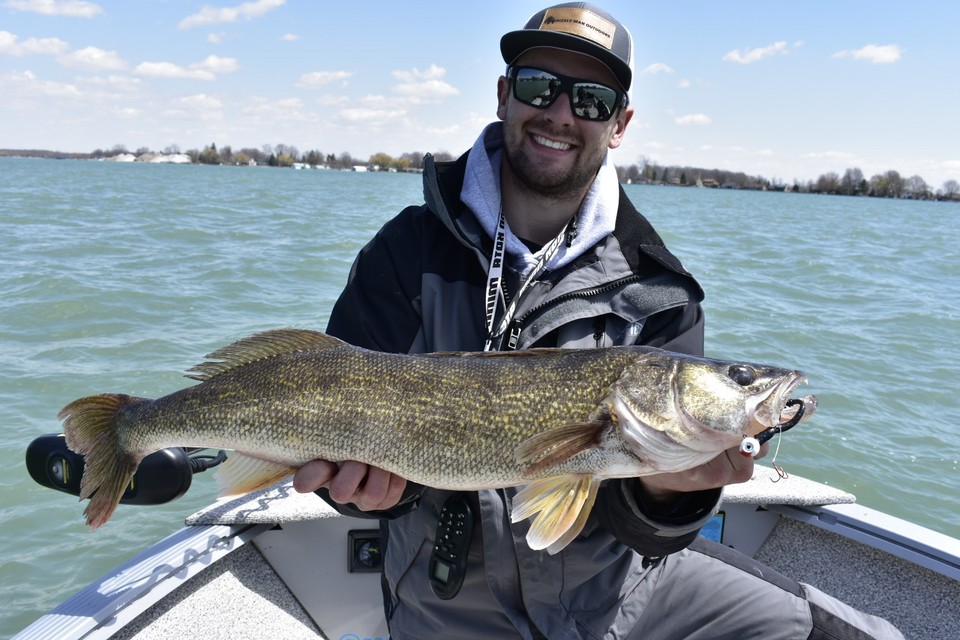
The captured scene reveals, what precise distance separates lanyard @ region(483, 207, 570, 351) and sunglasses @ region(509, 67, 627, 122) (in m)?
0.63

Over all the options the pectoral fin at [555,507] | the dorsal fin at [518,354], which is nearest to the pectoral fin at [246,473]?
the dorsal fin at [518,354]

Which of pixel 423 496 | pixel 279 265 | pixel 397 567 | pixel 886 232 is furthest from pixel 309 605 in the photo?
pixel 886 232

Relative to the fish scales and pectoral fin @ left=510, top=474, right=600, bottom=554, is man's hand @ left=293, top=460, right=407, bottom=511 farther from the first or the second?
pectoral fin @ left=510, top=474, right=600, bottom=554

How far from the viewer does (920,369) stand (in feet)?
43.1

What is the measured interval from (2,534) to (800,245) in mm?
29838

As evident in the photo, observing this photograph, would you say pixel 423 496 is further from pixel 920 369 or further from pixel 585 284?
pixel 920 369

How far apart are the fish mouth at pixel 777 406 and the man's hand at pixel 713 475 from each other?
14 centimetres

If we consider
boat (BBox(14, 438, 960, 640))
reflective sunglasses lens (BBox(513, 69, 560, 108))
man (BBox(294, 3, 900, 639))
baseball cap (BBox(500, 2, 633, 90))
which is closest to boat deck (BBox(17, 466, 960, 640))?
boat (BBox(14, 438, 960, 640))

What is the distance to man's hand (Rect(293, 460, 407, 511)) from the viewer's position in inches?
108

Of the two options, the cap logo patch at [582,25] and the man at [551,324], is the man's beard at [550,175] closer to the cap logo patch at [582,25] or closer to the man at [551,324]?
the man at [551,324]

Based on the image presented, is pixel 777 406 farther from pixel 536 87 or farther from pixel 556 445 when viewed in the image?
pixel 536 87

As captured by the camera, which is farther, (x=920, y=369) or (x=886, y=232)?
(x=886, y=232)

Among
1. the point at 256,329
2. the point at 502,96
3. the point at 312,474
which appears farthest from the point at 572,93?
the point at 256,329

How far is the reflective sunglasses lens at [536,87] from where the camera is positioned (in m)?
3.53
